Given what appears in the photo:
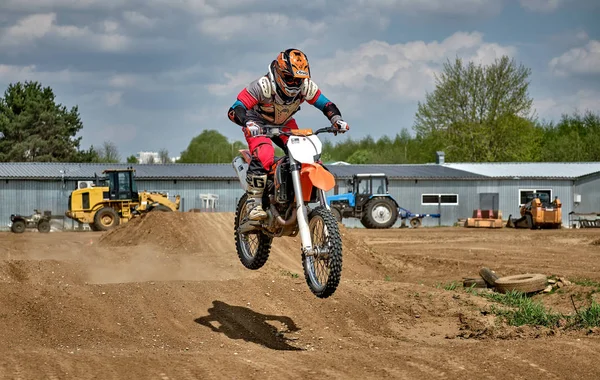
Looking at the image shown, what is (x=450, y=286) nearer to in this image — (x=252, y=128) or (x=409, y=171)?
(x=252, y=128)

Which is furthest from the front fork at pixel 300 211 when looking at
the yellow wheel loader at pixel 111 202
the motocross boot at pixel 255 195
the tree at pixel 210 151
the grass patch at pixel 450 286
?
the tree at pixel 210 151

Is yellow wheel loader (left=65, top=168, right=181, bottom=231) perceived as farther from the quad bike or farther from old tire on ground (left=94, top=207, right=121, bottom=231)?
the quad bike

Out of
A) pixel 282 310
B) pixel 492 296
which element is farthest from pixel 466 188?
pixel 282 310

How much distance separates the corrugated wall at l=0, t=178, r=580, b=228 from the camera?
49219 mm

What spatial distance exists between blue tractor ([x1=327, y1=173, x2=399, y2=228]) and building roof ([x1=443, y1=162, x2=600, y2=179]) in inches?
623

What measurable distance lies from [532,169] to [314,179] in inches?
2209

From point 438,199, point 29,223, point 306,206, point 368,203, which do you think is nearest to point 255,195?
point 306,206

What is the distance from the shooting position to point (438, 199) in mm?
55250

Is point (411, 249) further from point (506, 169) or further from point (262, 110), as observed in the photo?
point (506, 169)

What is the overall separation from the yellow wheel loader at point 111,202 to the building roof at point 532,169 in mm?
26832

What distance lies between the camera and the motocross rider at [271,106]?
10.9 m

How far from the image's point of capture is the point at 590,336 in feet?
43.2

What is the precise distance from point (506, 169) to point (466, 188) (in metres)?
9.29

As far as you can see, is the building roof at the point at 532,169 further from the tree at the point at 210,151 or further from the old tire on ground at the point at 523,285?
the tree at the point at 210,151
